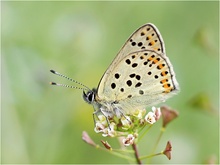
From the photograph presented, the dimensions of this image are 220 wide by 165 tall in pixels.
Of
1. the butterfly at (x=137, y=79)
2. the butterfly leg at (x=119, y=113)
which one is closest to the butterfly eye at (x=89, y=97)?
the butterfly at (x=137, y=79)

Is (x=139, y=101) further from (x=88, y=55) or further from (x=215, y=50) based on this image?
(x=88, y=55)

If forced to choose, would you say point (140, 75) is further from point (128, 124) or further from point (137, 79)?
point (128, 124)

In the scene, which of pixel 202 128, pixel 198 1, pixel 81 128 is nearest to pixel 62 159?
pixel 81 128

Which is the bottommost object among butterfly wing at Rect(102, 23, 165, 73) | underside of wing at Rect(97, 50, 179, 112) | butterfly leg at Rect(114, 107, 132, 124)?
butterfly leg at Rect(114, 107, 132, 124)

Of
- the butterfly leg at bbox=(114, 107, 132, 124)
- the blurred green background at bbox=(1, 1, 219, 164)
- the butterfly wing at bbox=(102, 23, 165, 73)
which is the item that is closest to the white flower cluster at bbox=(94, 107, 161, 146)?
the butterfly leg at bbox=(114, 107, 132, 124)

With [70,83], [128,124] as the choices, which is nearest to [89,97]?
[128,124]

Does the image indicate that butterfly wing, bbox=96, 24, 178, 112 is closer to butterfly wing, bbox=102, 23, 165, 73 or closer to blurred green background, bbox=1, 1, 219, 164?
butterfly wing, bbox=102, 23, 165, 73
